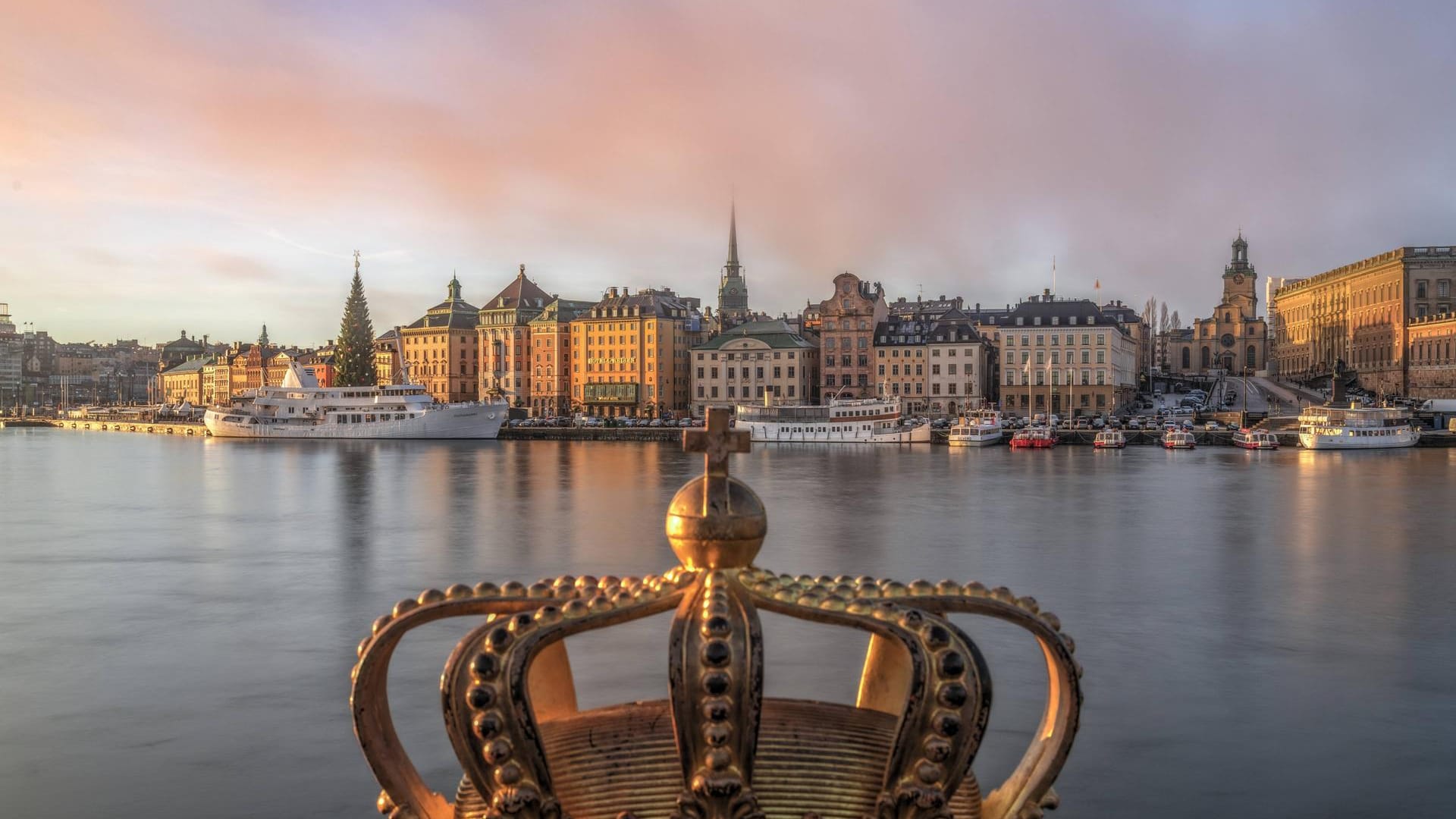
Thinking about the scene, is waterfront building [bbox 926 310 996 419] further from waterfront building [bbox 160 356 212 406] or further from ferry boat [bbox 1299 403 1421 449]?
waterfront building [bbox 160 356 212 406]

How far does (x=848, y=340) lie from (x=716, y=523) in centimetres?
10557

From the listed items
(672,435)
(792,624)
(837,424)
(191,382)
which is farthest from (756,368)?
(191,382)

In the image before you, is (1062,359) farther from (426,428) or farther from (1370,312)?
(426,428)

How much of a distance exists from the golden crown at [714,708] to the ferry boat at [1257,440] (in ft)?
264

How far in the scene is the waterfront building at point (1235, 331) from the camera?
506 feet

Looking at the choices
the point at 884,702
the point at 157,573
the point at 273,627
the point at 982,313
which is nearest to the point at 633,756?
the point at 884,702

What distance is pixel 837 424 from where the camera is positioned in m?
91.5

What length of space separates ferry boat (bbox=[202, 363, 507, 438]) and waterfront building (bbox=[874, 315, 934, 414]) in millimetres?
34046

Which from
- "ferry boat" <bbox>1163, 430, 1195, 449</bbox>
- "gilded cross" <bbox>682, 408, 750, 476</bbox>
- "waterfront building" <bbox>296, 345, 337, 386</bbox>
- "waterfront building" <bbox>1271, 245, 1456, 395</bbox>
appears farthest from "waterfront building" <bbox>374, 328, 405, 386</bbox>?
"gilded cross" <bbox>682, 408, 750, 476</bbox>

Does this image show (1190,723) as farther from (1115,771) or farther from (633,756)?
(633,756)

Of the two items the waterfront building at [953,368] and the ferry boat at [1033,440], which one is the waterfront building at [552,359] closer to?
the waterfront building at [953,368]

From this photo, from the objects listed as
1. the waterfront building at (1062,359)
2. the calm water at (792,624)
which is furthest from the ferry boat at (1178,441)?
the calm water at (792,624)

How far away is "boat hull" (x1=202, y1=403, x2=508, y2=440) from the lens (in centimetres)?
9825

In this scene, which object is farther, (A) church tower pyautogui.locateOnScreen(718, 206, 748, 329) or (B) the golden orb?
(A) church tower pyautogui.locateOnScreen(718, 206, 748, 329)
